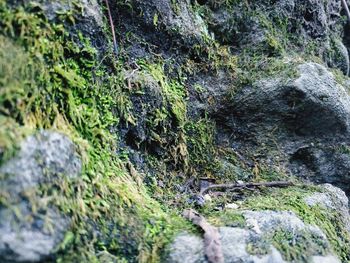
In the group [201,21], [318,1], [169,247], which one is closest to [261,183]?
[169,247]

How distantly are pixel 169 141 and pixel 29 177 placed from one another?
1107mm

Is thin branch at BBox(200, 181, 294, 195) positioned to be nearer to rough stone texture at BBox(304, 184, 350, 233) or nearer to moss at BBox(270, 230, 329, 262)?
rough stone texture at BBox(304, 184, 350, 233)

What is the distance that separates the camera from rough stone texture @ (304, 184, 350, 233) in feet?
7.27

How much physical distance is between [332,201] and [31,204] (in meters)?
1.78

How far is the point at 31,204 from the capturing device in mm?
1190

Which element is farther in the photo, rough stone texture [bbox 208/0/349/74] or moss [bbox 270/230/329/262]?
rough stone texture [bbox 208/0/349/74]

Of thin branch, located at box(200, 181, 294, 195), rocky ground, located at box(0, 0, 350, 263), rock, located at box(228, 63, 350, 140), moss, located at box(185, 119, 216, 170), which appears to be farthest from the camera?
rock, located at box(228, 63, 350, 140)

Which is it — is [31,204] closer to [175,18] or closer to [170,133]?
[170,133]

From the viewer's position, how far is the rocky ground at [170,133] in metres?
1.29

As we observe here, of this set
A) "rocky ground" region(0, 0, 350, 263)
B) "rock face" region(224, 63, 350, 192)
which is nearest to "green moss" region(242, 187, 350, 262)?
"rocky ground" region(0, 0, 350, 263)

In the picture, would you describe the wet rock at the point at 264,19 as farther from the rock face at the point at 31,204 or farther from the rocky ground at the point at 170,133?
the rock face at the point at 31,204

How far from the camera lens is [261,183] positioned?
7.64ft

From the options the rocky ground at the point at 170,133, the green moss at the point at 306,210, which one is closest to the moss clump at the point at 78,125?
the rocky ground at the point at 170,133

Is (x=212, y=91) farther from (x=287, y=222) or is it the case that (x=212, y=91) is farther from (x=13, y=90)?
(x=13, y=90)
